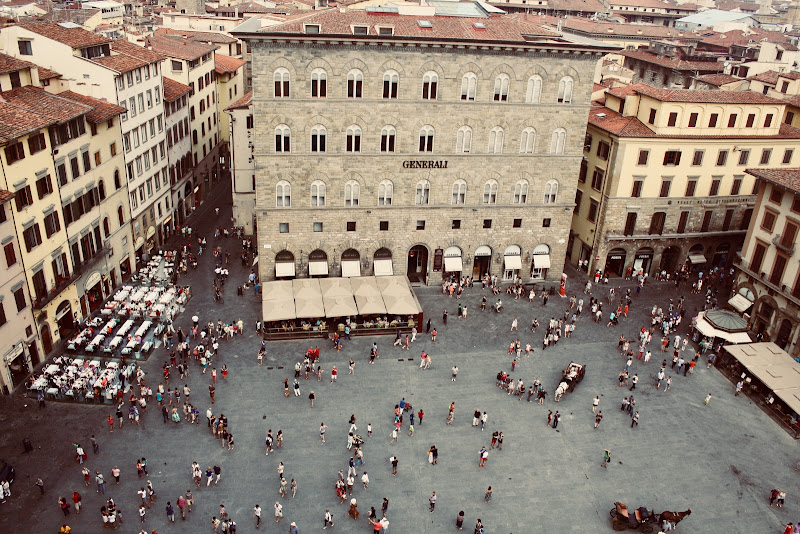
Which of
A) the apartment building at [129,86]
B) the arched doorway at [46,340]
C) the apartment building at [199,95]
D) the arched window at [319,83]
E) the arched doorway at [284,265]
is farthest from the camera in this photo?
the apartment building at [199,95]

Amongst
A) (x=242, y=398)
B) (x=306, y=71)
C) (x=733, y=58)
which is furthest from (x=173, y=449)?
(x=733, y=58)

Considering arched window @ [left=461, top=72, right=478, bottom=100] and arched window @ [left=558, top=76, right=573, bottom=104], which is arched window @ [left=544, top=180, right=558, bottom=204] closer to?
arched window @ [left=558, top=76, right=573, bottom=104]

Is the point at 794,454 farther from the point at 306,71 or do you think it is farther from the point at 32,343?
the point at 32,343

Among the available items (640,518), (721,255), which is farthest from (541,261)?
(640,518)

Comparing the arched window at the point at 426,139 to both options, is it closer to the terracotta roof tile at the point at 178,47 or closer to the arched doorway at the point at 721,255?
the terracotta roof tile at the point at 178,47

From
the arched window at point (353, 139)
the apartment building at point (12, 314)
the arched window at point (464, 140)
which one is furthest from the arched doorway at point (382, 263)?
the apartment building at point (12, 314)

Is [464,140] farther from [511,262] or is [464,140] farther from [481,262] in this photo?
[511,262]

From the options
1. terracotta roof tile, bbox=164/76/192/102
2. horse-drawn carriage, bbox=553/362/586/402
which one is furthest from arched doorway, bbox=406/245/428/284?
terracotta roof tile, bbox=164/76/192/102
